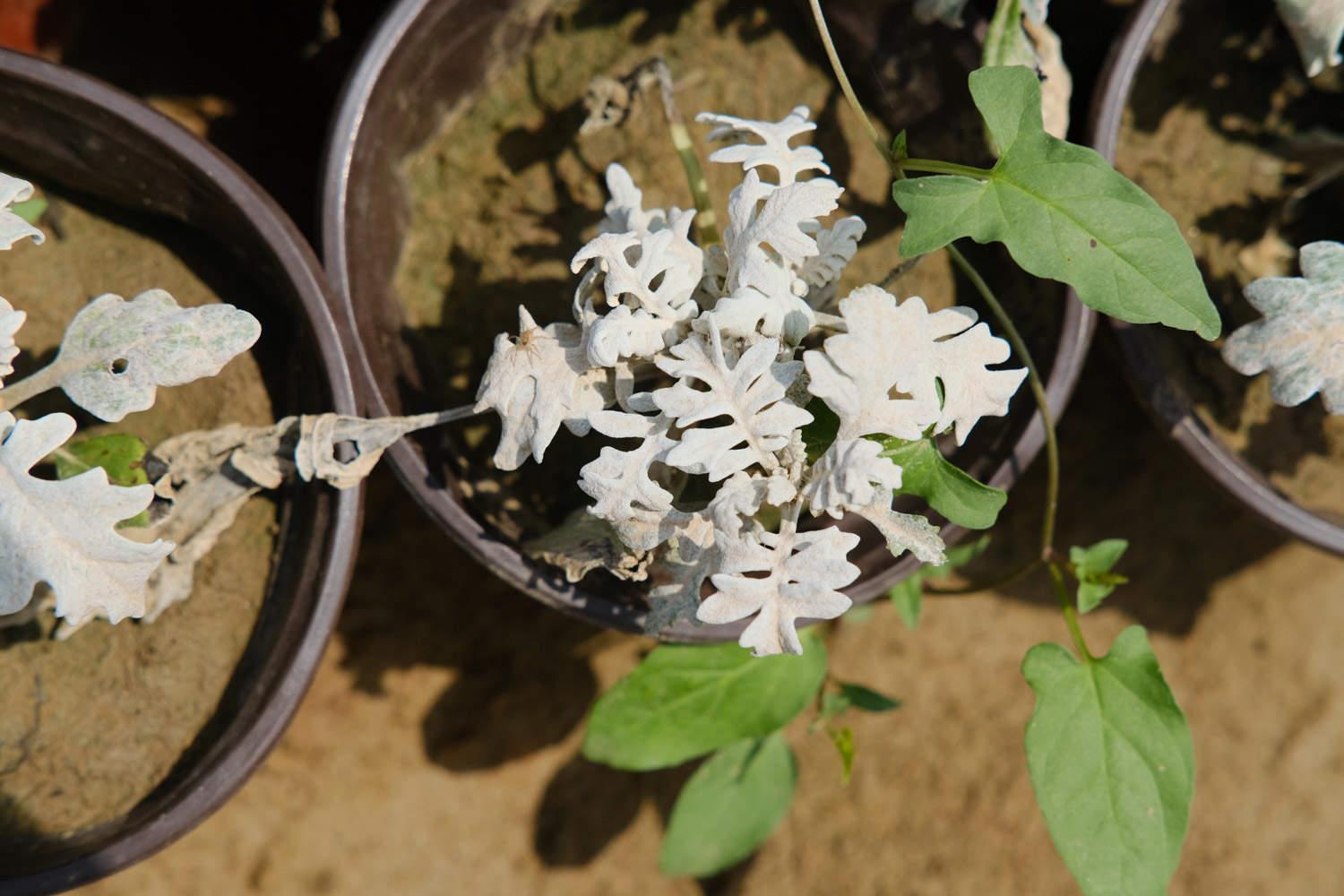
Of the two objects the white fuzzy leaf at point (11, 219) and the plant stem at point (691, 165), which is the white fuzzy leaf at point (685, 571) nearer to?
the plant stem at point (691, 165)

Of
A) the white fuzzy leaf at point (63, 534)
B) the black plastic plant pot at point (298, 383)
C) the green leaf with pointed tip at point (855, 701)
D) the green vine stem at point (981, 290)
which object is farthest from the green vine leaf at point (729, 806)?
the white fuzzy leaf at point (63, 534)

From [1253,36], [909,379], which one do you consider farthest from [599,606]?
[1253,36]

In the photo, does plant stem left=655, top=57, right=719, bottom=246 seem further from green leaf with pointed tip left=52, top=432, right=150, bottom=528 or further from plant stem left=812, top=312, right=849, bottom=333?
green leaf with pointed tip left=52, top=432, right=150, bottom=528

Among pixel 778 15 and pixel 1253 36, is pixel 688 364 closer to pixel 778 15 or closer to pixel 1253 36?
pixel 778 15

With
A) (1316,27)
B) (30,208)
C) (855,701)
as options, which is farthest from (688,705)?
(1316,27)

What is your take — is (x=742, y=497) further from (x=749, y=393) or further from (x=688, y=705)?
(x=688, y=705)

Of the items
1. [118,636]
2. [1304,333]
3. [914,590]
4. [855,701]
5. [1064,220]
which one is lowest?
[855,701]
